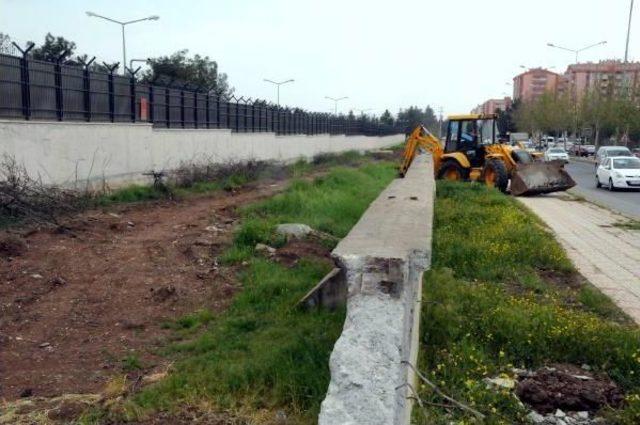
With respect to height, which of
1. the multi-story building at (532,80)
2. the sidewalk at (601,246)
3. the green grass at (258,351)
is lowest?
the sidewalk at (601,246)

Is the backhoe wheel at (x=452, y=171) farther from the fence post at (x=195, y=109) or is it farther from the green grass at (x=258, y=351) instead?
the green grass at (x=258, y=351)

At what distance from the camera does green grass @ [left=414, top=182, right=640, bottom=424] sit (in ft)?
16.2

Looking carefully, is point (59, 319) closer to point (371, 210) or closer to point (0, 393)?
point (0, 393)

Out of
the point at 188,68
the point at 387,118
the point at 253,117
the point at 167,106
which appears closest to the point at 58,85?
the point at 167,106

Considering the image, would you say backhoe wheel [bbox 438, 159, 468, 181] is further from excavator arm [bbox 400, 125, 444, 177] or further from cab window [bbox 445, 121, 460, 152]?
cab window [bbox 445, 121, 460, 152]

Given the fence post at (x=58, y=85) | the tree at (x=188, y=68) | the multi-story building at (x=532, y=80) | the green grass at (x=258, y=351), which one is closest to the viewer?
the green grass at (x=258, y=351)

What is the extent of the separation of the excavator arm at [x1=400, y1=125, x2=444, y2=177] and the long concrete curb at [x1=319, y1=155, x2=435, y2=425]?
19.1 m

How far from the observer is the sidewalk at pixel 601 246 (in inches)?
335

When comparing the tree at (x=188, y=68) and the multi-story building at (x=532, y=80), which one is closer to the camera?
the tree at (x=188, y=68)

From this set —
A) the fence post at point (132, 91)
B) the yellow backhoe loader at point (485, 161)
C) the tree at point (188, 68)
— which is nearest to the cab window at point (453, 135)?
the yellow backhoe loader at point (485, 161)

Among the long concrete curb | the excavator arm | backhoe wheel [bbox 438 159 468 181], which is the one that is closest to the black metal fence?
the excavator arm

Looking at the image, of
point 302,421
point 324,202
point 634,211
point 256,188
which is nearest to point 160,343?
point 302,421

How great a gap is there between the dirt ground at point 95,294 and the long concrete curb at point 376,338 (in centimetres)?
213

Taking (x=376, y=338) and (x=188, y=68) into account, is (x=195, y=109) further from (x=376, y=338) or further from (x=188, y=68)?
(x=188, y=68)
